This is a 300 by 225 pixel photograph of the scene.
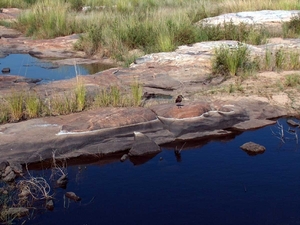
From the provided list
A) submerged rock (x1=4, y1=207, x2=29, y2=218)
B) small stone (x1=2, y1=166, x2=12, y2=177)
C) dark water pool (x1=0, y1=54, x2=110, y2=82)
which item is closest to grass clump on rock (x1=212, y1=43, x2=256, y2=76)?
dark water pool (x1=0, y1=54, x2=110, y2=82)

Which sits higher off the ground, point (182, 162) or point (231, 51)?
point (231, 51)

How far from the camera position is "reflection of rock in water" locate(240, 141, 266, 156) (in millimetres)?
6344

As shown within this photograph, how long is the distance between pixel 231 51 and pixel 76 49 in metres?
5.32

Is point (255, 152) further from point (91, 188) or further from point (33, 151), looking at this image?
point (33, 151)

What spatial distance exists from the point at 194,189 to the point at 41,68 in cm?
710

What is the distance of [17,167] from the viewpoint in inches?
229

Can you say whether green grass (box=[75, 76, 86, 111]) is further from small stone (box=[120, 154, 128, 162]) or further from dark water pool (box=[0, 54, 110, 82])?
dark water pool (box=[0, 54, 110, 82])

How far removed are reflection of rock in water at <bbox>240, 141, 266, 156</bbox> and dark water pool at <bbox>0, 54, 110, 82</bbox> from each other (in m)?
4.77

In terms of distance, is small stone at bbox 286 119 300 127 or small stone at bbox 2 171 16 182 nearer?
small stone at bbox 2 171 16 182

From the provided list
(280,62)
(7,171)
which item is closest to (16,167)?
(7,171)

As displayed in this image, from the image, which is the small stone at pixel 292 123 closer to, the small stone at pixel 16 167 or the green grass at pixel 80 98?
the green grass at pixel 80 98

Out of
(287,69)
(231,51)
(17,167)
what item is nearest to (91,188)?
(17,167)

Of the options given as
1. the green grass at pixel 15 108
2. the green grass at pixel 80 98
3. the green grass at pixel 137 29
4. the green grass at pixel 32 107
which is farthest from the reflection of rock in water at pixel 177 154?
the green grass at pixel 137 29

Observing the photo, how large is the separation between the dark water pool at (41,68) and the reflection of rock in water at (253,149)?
4.77 m
